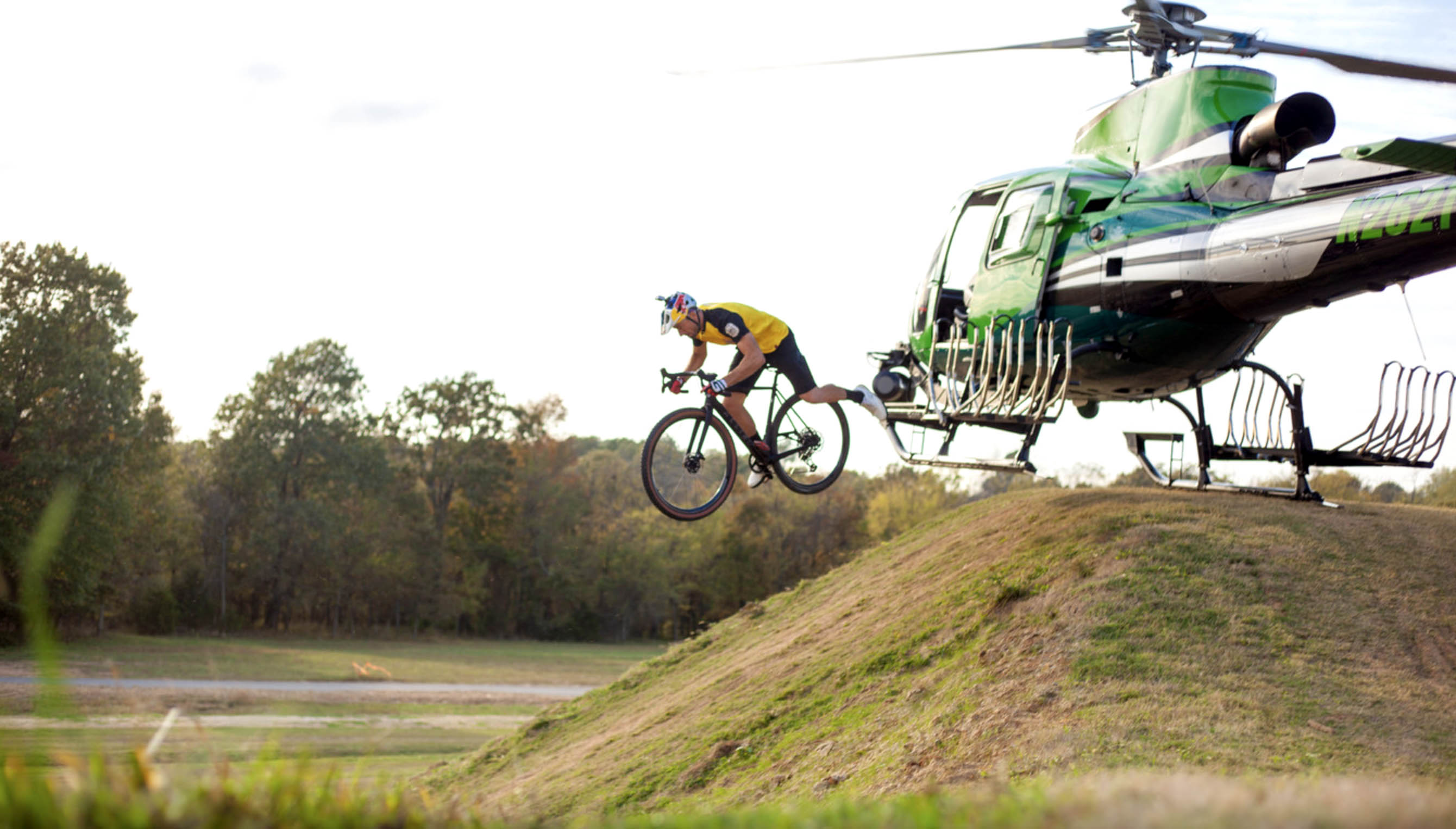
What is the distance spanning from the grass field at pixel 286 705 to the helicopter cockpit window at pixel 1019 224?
1045 cm

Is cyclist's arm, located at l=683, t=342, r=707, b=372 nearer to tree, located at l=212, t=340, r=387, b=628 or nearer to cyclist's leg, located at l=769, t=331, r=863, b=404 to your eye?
cyclist's leg, located at l=769, t=331, r=863, b=404

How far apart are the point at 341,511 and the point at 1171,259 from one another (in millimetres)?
53846

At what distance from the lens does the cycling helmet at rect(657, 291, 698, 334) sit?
42.0 ft

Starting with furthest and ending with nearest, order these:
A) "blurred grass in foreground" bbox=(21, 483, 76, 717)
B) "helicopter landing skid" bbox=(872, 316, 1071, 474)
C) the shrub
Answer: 1. the shrub
2. "blurred grass in foreground" bbox=(21, 483, 76, 717)
3. "helicopter landing skid" bbox=(872, 316, 1071, 474)

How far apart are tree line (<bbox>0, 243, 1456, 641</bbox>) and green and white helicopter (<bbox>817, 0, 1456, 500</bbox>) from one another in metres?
35.6

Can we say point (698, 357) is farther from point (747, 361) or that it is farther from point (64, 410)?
point (64, 410)

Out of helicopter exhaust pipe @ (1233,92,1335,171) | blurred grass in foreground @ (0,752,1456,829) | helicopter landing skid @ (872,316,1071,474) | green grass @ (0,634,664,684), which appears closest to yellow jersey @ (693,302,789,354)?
helicopter landing skid @ (872,316,1071,474)

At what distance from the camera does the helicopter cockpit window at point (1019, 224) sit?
50.2 feet

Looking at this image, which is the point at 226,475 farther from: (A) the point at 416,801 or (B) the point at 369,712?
(A) the point at 416,801

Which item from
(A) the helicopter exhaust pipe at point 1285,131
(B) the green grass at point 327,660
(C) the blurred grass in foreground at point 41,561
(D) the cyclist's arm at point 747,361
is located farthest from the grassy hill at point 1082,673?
(C) the blurred grass in foreground at point 41,561

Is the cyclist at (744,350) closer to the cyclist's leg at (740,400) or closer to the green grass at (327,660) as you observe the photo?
the cyclist's leg at (740,400)

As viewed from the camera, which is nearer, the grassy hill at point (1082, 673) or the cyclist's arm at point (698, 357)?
the grassy hill at point (1082, 673)

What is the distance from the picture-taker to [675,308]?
1283cm

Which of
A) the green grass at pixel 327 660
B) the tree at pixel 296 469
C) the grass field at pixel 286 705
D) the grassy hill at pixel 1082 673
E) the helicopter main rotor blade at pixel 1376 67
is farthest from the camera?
the tree at pixel 296 469
